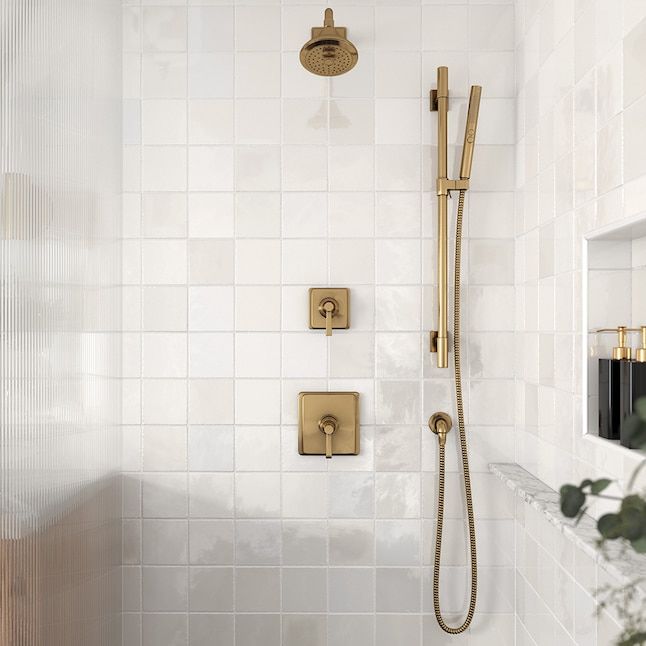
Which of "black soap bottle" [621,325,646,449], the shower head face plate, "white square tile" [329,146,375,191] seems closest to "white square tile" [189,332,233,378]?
"white square tile" [329,146,375,191]

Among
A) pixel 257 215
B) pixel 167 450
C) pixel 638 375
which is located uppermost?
pixel 257 215

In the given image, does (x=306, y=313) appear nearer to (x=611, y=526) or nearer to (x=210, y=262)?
(x=210, y=262)

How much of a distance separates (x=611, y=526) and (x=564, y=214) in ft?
2.86

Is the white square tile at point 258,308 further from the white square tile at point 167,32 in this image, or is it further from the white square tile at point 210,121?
the white square tile at point 167,32

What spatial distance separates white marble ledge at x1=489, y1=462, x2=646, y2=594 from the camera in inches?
36.9

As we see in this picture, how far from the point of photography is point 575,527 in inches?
44.7

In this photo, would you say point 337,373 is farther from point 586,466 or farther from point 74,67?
point 74,67

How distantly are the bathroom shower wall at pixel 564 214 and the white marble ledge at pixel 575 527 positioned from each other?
4cm

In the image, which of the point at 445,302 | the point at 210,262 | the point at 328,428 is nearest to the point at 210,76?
the point at 210,262

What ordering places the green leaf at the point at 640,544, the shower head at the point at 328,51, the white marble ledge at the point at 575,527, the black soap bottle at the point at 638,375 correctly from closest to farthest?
the green leaf at the point at 640,544 → the white marble ledge at the point at 575,527 → the black soap bottle at the point at 638,375 → the shower head at the point at 328,51

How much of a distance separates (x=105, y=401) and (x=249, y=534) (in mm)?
526

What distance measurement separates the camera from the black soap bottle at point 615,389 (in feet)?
3.59

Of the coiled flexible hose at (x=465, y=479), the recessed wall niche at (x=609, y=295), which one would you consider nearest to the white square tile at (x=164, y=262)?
the coiled flexible hose at (x=465, y=479)

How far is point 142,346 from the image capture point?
68.6 inches
